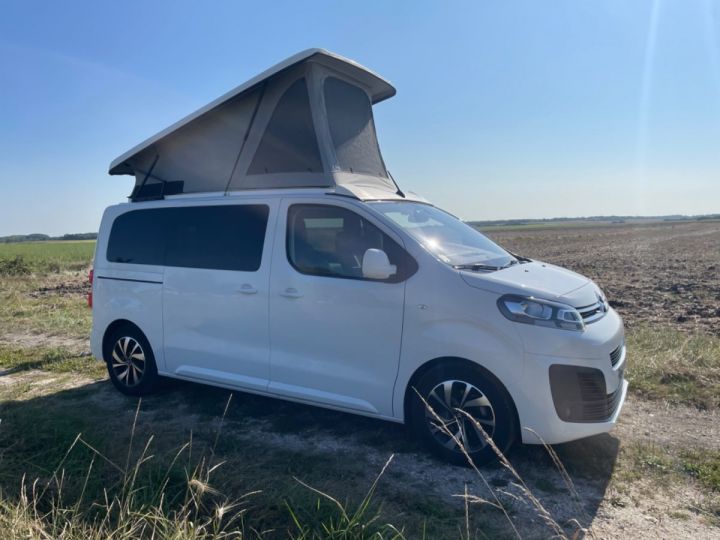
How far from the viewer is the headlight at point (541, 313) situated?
11.3 ft

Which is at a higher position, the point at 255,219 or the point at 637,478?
the point at 255,219

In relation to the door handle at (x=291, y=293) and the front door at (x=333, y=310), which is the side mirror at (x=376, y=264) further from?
the door handle at (x=291, y=293)

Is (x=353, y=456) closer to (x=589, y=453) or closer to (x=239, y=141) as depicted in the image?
(x=589, y=453)

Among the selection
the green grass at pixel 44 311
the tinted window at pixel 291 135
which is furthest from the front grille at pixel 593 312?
the green grass at pixel 44 311

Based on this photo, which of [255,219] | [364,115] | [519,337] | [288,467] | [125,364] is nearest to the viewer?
[519,337]

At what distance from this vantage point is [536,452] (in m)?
3.91

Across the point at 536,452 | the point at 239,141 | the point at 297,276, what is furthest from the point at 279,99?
the point at 536,452

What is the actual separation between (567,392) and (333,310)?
1782mm

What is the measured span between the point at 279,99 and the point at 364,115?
3.79ft

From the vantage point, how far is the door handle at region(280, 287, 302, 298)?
4231mm

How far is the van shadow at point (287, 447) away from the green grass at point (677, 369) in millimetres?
1363

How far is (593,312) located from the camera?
12.2ft

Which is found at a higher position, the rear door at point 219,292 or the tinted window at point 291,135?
the tinted window at point 291,135

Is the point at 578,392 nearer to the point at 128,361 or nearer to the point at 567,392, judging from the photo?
the point at 567,392
